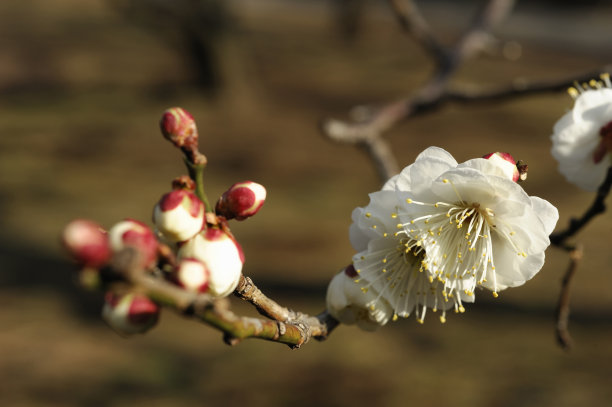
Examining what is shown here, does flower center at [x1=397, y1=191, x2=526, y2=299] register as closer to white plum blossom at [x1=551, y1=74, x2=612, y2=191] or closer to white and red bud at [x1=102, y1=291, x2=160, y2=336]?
white plum blossom at [x1=551, y1=74, x2=612, y2=191]

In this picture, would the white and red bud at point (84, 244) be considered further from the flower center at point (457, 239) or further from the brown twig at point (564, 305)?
the brown twig at point (564, 305)

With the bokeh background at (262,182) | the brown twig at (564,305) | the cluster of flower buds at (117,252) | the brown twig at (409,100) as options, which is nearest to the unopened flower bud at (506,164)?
the cluster of flower buds at (117,252)

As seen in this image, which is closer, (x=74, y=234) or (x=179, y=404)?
(x=74, y=234)

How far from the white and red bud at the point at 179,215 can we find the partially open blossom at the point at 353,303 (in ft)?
1.10

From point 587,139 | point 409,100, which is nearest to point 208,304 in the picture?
point 587,139

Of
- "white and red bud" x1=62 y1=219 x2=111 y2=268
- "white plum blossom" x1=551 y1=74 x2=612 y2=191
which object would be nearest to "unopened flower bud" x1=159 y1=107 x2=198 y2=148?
"white and red bud" x1=62 y1=219 x2=111 y2=268

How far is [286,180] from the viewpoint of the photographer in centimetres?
776

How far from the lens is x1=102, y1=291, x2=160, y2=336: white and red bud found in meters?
0.78

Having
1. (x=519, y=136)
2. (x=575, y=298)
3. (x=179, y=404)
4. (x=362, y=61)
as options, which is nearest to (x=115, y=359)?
(x=179, y=404)

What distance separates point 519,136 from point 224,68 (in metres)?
4.64

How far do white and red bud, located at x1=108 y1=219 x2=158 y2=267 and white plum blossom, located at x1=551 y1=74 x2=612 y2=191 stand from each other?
89 cm

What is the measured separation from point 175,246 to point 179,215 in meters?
0.09

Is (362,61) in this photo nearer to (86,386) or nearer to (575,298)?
(575,298)

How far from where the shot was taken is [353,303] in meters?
1.10
